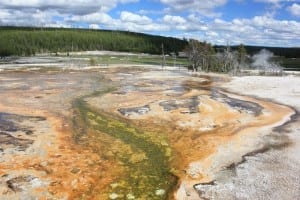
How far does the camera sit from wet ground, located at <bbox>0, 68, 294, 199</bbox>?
1297 cm

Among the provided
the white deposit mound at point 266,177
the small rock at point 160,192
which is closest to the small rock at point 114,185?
the small rock at point 160,192

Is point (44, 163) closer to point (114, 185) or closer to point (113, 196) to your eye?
point (114, 185)

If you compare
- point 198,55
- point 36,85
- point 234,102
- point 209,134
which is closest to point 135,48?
point 198,55

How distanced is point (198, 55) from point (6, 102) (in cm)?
4497

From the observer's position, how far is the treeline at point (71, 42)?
10869cm

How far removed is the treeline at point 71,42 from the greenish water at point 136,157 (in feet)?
285

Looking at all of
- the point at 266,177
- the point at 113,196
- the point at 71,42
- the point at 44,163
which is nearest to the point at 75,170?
the point at 44,163

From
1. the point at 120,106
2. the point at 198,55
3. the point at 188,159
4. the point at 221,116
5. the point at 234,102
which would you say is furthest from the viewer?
the point at 198,55

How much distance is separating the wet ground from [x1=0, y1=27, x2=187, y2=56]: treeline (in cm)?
8286

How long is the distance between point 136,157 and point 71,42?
10886cm

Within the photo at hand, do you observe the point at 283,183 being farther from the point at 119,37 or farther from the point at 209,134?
the point at 119,37

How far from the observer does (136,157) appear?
15773mm

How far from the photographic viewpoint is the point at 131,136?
18938 mm

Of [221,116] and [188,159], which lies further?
[221,116]
